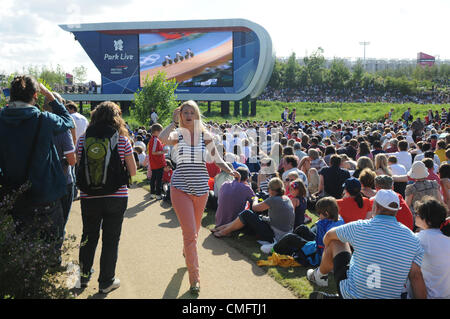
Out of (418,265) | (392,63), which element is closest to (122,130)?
(418,265)

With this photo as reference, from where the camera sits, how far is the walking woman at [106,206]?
425 centimetres

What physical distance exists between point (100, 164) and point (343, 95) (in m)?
70.9

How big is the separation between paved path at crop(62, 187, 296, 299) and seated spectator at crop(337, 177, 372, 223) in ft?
4.53

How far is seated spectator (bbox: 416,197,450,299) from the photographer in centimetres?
380

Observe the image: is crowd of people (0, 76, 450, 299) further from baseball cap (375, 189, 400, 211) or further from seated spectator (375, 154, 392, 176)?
seated spectator (375, 154, 392, 176)

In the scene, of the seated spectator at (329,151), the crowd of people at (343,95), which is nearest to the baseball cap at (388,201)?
the seated spectator at (329,151)

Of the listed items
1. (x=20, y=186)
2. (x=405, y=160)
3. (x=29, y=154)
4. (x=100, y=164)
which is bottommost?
(x=405, y=160)

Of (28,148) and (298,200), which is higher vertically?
(28,148)

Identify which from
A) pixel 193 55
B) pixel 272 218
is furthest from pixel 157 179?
pixel 193 55

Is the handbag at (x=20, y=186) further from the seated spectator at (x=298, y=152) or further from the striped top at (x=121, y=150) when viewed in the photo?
the seated spectator at (x=298, y=152)

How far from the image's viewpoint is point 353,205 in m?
5.54

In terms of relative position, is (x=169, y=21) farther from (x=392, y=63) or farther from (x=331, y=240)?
(x=392, y=63)

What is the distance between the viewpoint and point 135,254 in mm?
5832

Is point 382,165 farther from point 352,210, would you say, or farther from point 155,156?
point 155,156
